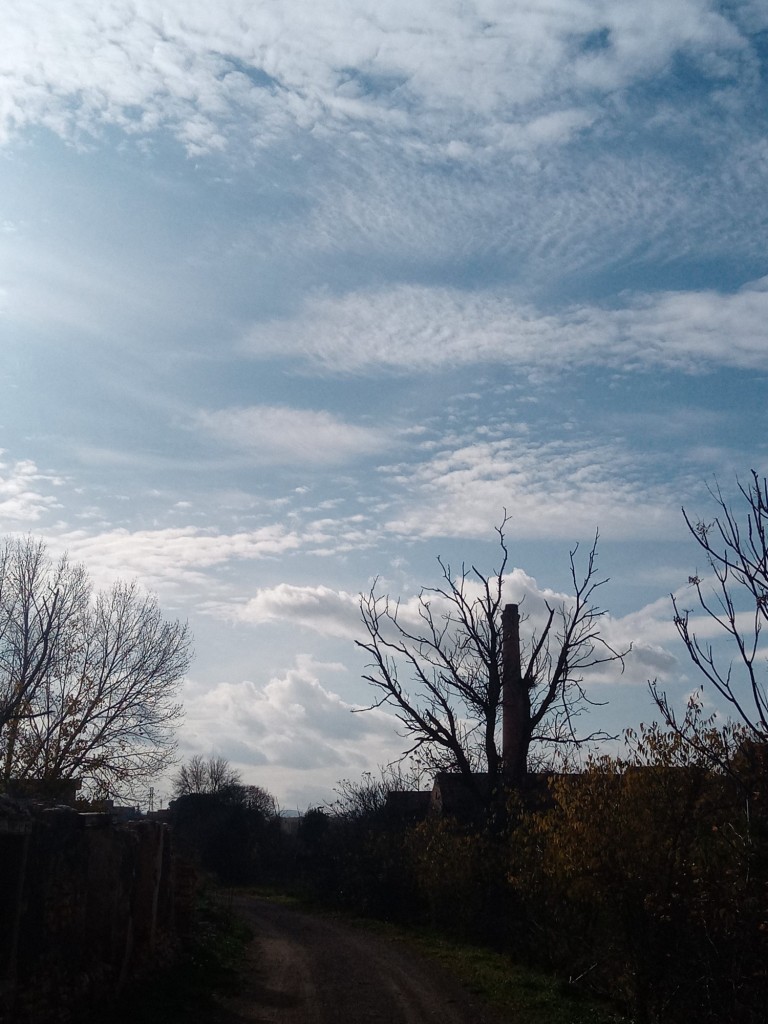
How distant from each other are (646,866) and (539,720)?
13.7 m

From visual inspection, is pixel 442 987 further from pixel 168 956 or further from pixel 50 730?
pixel 50 730

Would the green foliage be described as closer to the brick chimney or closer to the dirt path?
A: the dirt path

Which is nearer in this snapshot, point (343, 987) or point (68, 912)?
point (68, 912)

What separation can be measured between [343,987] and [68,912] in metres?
6.66

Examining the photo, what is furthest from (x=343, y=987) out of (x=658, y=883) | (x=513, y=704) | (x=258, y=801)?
(x=258, y=801)

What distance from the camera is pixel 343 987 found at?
1537 centimetres

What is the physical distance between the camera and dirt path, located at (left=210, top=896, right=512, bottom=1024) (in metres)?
12.9

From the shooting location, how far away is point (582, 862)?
12398 mm

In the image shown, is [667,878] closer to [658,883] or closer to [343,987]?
[658,883]

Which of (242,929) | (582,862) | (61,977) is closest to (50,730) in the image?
(242,929)

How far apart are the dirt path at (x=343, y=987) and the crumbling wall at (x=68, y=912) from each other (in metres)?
1.68

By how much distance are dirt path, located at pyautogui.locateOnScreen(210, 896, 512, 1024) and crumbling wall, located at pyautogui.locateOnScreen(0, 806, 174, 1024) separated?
1.68m

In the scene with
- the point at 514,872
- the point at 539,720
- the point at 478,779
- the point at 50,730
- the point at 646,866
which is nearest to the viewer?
the point at 646,866

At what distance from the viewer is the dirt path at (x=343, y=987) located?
12.9m
